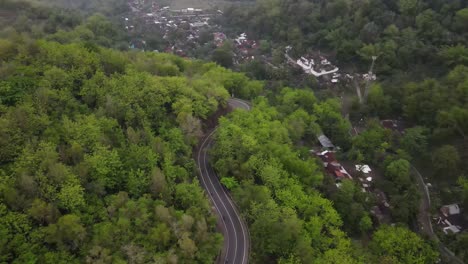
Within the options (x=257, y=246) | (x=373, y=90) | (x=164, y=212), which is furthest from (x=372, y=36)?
(x=164, y=212)

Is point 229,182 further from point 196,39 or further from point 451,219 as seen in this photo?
point 196,39

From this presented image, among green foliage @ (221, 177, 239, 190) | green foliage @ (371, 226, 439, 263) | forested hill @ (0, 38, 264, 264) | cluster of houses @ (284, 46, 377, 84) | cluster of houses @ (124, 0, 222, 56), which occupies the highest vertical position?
forested hill @ (0, 38, 264, 264)

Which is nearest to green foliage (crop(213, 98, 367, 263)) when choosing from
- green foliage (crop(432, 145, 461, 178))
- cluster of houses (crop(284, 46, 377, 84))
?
green foliage (crop(432, 145, 461, 178))

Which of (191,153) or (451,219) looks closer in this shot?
(191,153)

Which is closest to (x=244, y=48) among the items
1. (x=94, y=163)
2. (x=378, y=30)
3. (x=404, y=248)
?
(x=378, y=30)

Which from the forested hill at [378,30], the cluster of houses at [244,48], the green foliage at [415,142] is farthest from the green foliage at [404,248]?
the cluster of houses at [244,48]

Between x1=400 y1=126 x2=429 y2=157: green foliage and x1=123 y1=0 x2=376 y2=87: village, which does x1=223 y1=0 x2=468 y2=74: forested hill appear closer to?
x1=123 y1=0 x2=376 y2=87: village

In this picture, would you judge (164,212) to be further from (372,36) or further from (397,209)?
(372,36)
